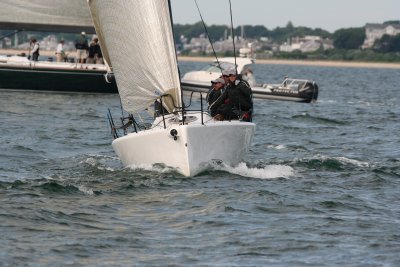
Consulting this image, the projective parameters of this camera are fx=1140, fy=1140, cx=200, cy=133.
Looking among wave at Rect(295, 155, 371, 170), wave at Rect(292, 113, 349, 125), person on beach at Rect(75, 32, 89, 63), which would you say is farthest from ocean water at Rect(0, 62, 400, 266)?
person on beach at Rect(75, 32, 89, 63)

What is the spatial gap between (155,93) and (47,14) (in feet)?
59.6

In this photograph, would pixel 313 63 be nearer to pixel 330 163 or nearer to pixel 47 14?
pixel 47 14

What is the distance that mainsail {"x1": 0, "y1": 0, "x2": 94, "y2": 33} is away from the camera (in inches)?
1406

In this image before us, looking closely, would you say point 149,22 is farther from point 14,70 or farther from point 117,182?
point 14,70

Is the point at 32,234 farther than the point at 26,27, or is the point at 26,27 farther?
the point at 26,27

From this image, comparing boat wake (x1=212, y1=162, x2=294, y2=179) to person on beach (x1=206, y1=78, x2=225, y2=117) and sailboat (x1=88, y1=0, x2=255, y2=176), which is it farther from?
person on beach (x1=206, y1=78, x2=225, y2=117)

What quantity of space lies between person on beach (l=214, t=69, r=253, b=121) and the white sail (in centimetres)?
75

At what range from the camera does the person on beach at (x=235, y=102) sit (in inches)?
712

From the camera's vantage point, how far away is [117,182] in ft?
56.3

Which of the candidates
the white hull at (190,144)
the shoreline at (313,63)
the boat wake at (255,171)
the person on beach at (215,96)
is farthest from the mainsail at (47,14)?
the shoreline at (313,63)

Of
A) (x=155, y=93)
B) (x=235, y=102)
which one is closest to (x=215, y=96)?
(x=235, y=102)

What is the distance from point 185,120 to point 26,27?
1995cm

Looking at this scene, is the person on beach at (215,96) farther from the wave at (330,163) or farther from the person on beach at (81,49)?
the person on beach at (81,49)

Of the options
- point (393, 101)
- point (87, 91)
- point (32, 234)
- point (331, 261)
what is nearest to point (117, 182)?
point (32, 234)
